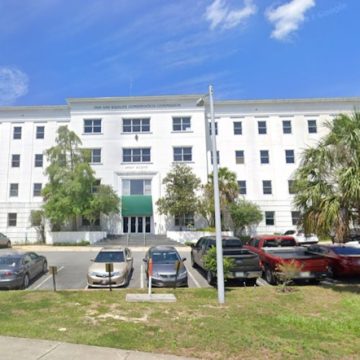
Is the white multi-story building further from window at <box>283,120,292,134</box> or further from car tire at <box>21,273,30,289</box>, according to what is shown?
car tire at <box>21,273,30,289</box>

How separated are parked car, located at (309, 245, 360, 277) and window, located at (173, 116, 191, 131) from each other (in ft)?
81.1

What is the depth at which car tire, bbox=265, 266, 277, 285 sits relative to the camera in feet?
43.7

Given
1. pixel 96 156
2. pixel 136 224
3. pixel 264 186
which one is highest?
pixel 96 156

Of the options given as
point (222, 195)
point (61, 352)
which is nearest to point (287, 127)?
point (222, 195)

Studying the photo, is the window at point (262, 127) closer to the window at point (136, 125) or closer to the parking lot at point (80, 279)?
the window at point (136, 125)

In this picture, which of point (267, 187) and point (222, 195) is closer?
point (222, 195)

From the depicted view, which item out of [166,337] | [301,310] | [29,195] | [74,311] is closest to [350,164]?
[301,310]

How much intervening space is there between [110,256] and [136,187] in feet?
70.2

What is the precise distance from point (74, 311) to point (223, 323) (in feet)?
13.1

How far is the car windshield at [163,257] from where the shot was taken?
553 inches

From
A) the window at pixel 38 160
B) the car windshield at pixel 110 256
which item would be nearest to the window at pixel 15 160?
the window at pixel 38 160

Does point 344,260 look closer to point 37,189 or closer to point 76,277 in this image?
point 76,277

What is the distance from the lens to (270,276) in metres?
13.6

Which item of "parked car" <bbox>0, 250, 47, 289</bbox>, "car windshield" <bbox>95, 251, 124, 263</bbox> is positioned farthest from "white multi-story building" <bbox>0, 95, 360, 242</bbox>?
"parked car" <bbox>0, 250, 47, 289</bbox>
